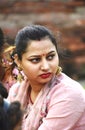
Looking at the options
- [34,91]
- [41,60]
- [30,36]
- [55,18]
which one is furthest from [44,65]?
[55,18]

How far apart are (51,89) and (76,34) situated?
23.4 feet

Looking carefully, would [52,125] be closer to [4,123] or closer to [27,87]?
[27,87]

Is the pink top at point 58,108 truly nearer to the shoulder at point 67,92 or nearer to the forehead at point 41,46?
the shoulder at point 67,92

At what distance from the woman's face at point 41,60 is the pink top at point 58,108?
0.34ft

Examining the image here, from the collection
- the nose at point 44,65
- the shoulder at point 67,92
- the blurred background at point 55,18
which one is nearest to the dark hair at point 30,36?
the nose at point 44,65

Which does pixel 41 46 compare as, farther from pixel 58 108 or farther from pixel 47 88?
pixel 58 108

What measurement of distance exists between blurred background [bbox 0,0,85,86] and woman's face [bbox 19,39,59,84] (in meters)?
6.83

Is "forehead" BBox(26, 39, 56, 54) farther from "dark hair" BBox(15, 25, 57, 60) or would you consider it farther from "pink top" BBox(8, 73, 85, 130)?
"pink top" BBox(8, 73, 85, 130)

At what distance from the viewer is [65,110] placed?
3.13 meters

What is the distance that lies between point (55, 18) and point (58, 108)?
7301 millimetres

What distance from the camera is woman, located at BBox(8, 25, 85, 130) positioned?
123 inches

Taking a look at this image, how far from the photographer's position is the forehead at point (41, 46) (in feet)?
10.2

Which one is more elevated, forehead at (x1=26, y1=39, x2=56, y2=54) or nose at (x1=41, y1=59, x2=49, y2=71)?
forehead at (x1=26, y1=39, x2=56, y2=54)

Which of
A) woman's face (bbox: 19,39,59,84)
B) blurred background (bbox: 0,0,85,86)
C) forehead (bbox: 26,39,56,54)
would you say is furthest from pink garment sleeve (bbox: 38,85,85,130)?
blurred background (bbox: 0,0,85,86)
